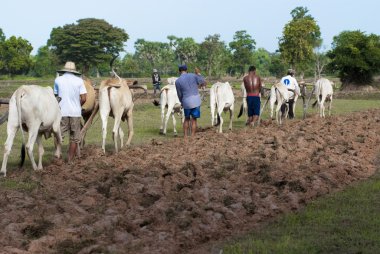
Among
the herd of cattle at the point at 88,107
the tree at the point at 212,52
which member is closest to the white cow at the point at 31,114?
the herd of cattle at the point at 88,107

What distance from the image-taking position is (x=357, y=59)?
4512cm

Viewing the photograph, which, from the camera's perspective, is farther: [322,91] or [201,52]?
[201,52]

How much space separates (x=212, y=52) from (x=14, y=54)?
77.6 ft

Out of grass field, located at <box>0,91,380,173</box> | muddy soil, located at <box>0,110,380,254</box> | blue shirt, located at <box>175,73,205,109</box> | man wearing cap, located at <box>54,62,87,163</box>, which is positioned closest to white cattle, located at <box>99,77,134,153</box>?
muddy soil, located at <box>0,110,380,254</box>

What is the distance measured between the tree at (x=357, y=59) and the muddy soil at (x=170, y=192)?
3451cm

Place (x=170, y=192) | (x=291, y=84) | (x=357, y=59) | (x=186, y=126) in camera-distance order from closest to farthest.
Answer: (x=170, y=192)
(x=186, y=126)
(x=291, y=84)
(x=357, y=59)

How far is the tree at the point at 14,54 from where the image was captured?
242 ft

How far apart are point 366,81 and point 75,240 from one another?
4359 centimetres

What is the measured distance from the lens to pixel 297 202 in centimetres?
689

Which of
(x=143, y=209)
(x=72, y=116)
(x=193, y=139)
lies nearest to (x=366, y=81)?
(x=193, y=139)

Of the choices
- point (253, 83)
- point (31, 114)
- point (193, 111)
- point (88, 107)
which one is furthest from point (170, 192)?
point (253, 83)

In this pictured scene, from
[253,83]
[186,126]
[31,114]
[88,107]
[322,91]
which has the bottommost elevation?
[186,126]

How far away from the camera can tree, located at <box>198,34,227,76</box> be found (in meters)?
75.3

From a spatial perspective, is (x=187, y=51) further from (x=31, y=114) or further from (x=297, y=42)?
(x=31, y=114)
